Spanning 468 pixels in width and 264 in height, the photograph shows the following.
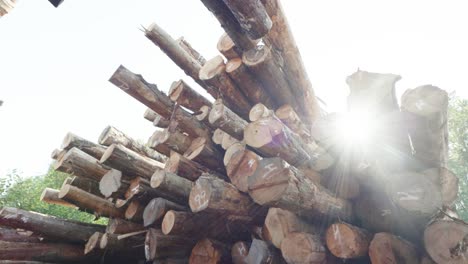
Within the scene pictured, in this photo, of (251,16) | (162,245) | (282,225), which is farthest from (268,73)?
(162,245)

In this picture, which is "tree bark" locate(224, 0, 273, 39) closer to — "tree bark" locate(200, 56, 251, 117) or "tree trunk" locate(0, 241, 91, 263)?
"tree bark" locate(200, 56, 251, 117)

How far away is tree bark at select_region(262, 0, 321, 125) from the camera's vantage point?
3.11 metres

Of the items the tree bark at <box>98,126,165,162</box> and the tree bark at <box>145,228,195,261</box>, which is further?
the tree bark at <box>98,126,165,162</box>

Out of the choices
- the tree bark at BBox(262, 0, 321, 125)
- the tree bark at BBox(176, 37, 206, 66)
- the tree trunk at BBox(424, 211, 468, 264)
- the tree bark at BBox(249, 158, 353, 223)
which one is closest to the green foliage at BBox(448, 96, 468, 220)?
the tree bark at BBox(262, 0, 321, 125)

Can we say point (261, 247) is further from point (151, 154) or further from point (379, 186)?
point (151, 154)

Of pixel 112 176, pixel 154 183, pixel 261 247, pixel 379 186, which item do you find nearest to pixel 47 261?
pixel 112 176

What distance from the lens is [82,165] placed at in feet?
12.5

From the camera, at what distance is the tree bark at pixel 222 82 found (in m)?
3.35

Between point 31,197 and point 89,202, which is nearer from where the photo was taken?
point 89,202

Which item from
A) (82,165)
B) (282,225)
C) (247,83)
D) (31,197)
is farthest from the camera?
(31,197)

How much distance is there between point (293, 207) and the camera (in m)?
2.28

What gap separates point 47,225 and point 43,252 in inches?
12.9

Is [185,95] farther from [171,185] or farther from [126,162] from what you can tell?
[171,185]

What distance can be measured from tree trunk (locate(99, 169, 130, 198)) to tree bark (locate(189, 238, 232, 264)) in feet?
3.78
